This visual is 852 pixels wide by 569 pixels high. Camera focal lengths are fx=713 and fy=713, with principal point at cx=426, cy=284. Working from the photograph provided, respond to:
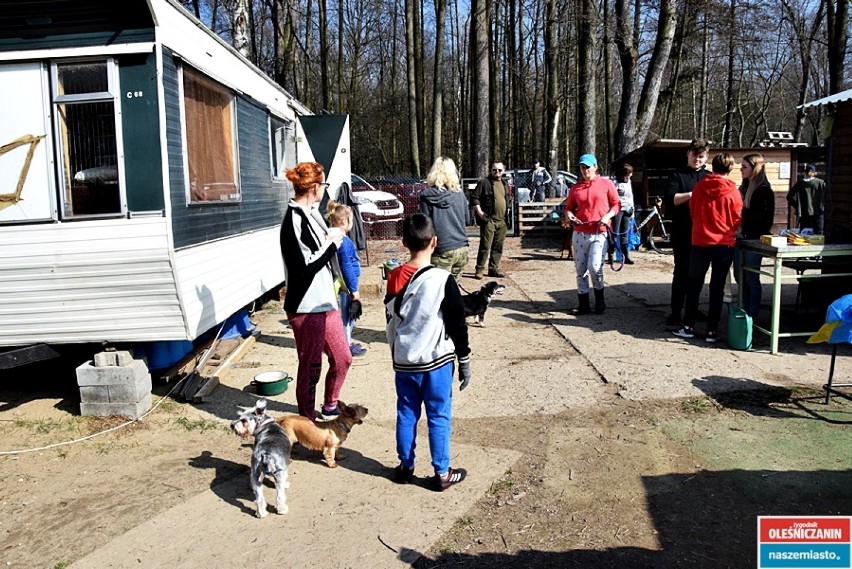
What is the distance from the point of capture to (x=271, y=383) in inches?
225

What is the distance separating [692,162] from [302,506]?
553 cm

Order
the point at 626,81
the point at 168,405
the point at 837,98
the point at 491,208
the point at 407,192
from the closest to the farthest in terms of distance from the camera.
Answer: the point at 168,405 → the point at 837,98 → the point at 491,208 → the point at 626,81 → the point at 407,192

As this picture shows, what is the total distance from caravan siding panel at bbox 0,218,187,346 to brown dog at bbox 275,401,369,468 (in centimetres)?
150

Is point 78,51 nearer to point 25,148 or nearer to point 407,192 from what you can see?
point 25,148

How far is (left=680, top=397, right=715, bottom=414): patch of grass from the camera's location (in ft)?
16.9

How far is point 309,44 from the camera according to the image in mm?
30938

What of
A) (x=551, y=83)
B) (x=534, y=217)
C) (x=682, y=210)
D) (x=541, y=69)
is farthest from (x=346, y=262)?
(x=541, y=69)

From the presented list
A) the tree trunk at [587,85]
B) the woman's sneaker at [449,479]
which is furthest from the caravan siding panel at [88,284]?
the tree trunk at [587,85]

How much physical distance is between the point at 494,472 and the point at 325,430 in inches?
42.0

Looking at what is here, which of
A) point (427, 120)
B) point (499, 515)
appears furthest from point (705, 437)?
point (427, 120)

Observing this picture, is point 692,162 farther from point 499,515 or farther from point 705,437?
point 499,515

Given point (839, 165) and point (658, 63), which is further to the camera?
point (658, 63)

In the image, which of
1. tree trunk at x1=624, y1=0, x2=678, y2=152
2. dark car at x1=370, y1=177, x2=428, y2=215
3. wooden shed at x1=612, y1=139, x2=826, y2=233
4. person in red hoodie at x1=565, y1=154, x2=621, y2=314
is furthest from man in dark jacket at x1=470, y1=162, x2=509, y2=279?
dark car at x1=370, y1=177, x2=428, y2=215

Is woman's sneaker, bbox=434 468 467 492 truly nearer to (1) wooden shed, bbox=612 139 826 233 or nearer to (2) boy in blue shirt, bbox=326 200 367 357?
(2) boy in blue shirt, bbox=326 200 367 357
